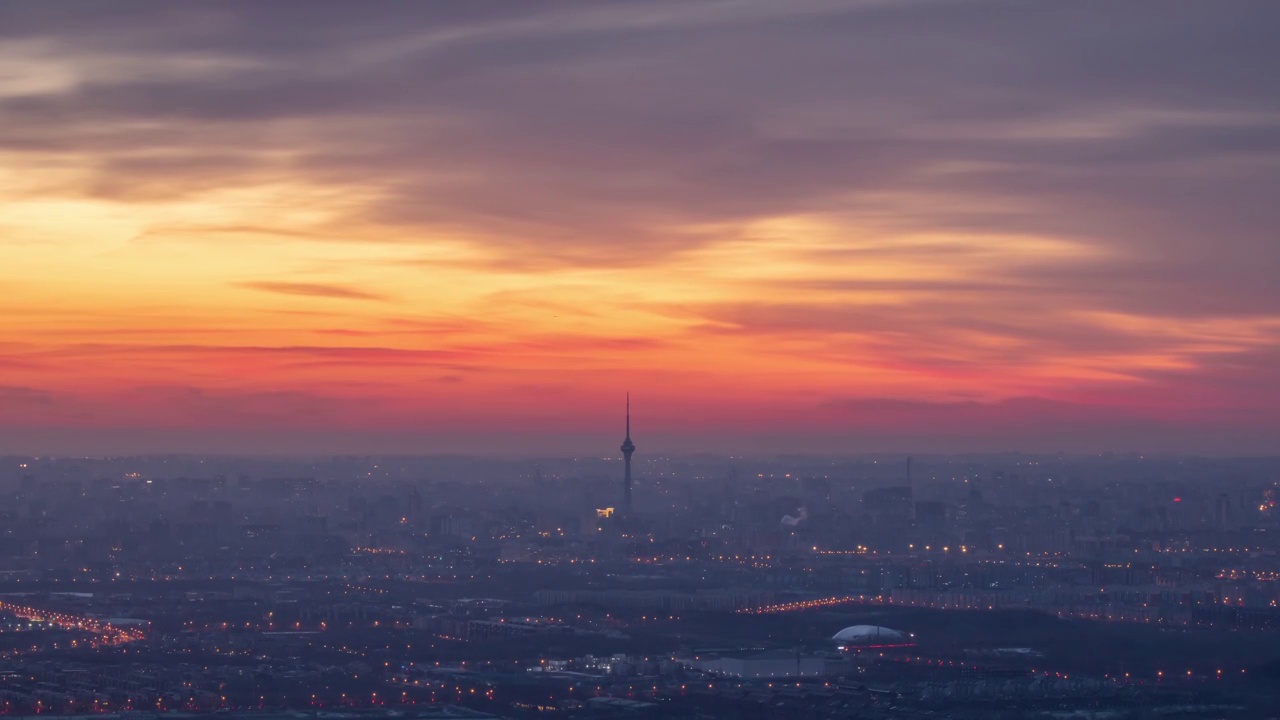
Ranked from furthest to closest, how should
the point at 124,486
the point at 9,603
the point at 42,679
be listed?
the point at 124,486
the point at 9,603
the point at 42,679

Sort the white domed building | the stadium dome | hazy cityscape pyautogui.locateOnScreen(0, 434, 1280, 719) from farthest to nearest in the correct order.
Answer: the stadium dome, the white domed building, hazy cityscape pyautogui.locateOnScreen(0, 434, 1280, 719)

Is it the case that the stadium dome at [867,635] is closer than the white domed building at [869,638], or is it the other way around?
the white domed building at [869,638]

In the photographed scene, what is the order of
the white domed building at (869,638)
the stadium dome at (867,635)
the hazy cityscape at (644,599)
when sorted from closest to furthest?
the hazy cityscape at (644,599) < the white domed building at (869,638) < the stadium dome at (867,635)

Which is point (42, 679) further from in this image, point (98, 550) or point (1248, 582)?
point (98, 550)

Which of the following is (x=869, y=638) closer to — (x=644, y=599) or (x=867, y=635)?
(x=867, y=635)

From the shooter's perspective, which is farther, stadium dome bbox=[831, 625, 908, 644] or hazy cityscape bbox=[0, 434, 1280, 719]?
stadium dome bbox=[831, 625, 908, 644]

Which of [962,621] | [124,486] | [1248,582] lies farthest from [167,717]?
[124,486]

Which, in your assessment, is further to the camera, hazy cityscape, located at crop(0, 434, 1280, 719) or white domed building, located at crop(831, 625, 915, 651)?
white domed building, located at crop(831, 625, 915, 651)

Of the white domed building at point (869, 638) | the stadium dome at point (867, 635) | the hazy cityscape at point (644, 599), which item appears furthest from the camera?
the stadium dome at point (867, 635)

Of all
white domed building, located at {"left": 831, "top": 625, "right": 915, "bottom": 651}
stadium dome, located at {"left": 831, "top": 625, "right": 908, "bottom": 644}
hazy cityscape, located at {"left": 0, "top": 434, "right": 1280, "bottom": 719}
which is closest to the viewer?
hazy cityscape, located at {"left": 0, "top": 434, "right": 1280, "bottom": 719}
